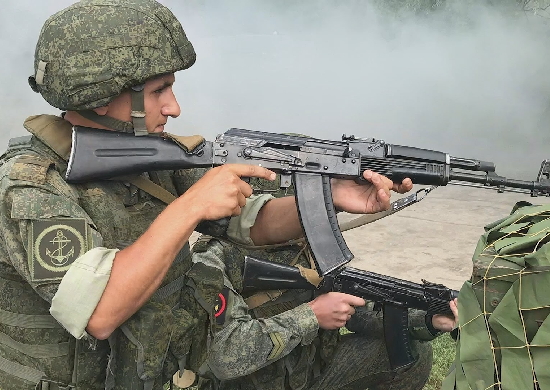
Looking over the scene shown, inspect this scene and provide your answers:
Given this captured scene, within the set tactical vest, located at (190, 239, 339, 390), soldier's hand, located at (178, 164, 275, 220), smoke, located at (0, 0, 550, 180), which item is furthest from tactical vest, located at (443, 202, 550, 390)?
smoke, located at (0, 0, 550, 180)

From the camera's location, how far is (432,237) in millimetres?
6512

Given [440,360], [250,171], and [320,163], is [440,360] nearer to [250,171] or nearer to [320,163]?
[320,163]

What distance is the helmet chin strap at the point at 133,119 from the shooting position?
2213mm

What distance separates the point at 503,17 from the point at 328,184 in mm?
10439

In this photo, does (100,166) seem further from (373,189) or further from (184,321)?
(373,189)

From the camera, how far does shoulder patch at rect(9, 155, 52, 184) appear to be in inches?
75.5

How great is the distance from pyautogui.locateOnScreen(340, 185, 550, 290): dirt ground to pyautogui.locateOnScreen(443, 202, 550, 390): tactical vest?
3242 mm

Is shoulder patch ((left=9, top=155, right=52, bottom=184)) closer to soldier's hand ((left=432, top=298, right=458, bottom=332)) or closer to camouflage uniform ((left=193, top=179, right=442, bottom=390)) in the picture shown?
camouflage uniform ((left=193, top=179, right=442, bottom=390))

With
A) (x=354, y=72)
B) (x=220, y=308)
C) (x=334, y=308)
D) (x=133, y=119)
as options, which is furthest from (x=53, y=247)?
(x=354, y=72)

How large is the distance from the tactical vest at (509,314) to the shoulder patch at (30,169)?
1333 millimetres

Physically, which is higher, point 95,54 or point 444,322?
point 95,54

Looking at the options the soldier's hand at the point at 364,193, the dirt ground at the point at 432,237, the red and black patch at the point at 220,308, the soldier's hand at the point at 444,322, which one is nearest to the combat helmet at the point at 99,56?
the red and black patch at the point at 220,308

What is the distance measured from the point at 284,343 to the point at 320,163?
0.82 metres

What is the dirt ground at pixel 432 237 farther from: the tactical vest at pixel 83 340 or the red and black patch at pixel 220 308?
the tactical vest at pixel 83 340
